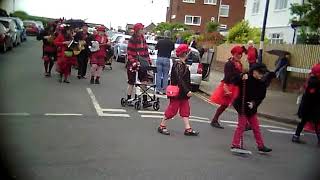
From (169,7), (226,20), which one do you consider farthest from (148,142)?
(169,7)

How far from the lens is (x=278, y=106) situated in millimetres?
15641

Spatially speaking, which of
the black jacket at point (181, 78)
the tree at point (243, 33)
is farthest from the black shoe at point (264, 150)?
the tree at point (243, 33)

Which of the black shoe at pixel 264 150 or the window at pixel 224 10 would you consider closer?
the black shoe at pixel 264 150

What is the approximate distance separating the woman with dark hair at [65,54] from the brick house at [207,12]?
155 feet

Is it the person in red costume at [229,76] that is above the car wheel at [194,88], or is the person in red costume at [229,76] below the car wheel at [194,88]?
above

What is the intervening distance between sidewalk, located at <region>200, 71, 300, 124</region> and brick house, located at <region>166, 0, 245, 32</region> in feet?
140

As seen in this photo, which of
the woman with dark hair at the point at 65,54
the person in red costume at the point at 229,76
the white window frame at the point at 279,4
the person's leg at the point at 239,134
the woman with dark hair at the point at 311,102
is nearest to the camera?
the person's leg at the point at 239,134

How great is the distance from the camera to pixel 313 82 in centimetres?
979

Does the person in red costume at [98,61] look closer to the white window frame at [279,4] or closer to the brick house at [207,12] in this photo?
the white window frame at [279,4]

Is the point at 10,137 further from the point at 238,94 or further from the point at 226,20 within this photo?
the point at 226,20

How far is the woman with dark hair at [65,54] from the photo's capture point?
15303mm

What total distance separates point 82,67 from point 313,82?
9.24 metres

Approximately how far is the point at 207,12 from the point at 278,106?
1886 inches

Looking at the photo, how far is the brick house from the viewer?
2453 inches
